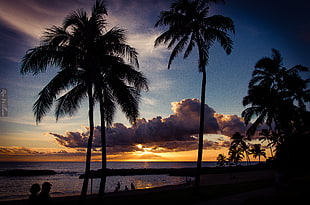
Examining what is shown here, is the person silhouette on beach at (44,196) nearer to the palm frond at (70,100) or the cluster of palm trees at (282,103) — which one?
the palm frond at (70,100)

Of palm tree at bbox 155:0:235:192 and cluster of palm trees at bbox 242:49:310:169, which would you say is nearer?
palm tree at bbox 155:0:235:192

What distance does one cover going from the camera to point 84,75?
536 inches

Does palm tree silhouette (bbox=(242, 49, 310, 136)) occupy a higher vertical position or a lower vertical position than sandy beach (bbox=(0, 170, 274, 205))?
higher

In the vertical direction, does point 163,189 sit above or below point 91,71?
below

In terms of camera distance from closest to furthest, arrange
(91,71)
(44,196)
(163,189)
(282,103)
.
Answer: (44,196)
(91,71)
(282,103)
(163,189)

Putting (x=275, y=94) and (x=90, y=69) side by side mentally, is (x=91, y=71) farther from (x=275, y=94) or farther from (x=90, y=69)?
(x=275, y=94)

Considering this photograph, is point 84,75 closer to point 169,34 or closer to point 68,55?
point 68,55

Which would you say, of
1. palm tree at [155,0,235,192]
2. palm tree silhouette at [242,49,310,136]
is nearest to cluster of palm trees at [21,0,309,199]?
palm tree at [155,0,235,192]

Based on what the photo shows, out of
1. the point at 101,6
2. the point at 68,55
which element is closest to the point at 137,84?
the point at 68,55

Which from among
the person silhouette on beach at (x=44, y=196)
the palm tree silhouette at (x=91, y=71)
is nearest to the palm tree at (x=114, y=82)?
the palm tree silhouette at (x=91, y=71)

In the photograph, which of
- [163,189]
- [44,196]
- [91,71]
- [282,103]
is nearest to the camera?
[44,196]

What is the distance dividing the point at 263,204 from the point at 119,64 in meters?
10.4

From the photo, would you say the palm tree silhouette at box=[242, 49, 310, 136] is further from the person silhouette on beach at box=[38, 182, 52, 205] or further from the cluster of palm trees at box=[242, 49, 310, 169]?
the person silhouette on beach at box=[38, 182, 52, 205]

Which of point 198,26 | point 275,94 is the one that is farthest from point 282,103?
point 198,26
